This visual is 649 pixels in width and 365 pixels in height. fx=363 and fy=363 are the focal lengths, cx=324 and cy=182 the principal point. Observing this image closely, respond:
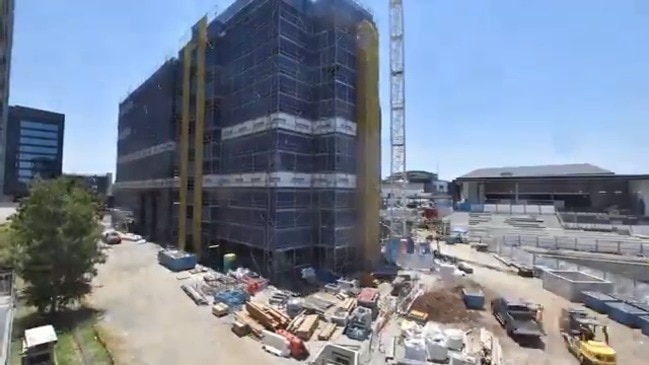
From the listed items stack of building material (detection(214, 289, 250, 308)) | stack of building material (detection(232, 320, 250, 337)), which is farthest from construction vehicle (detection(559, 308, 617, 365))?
stack of building material (detection(214, 289, 250, 308))

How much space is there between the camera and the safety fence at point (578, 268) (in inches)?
898

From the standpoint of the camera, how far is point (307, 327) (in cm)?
1562

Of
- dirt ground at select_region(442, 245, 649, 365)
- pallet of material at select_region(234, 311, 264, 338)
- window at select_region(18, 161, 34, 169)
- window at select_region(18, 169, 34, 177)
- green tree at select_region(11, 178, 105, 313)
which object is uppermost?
window at select_region(18, 161, 34, 169)

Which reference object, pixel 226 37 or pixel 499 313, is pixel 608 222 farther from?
pixel 226 37

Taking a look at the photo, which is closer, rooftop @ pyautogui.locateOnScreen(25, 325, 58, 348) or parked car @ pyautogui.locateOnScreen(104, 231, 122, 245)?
rooftop @ pyautogui.locateOnScreen(25, 325, 58, 348)

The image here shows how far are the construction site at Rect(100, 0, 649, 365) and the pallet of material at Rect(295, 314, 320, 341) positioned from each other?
8 centimetres

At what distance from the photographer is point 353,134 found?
28.4 m

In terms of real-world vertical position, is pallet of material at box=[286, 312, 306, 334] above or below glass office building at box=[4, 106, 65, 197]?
below

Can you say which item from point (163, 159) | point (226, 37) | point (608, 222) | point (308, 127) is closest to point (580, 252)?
point (608, 222)

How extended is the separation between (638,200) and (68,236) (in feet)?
218

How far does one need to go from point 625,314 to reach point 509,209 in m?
37.6

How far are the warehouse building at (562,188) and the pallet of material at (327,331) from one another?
51.3 m

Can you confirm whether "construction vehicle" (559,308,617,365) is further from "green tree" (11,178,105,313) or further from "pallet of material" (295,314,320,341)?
"green tree" (11,178,105,313)

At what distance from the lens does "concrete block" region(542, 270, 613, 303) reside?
22.0 metres
